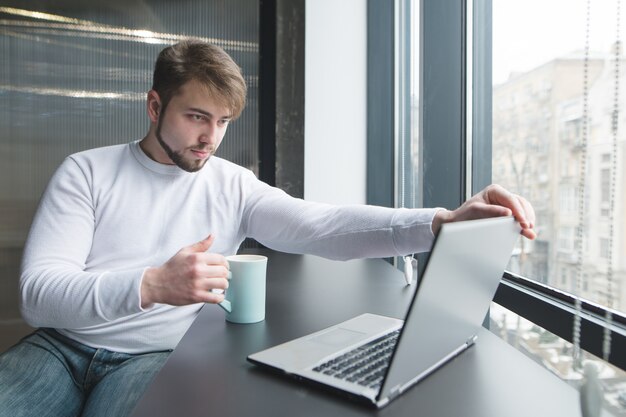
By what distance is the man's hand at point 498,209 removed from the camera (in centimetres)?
69

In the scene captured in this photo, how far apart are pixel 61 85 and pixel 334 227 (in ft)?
5.02

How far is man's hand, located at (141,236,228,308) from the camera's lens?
0.71m

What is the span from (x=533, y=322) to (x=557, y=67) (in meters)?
0.50

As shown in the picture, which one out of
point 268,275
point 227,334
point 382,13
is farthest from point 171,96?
point 382,13

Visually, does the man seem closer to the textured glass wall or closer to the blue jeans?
the blue jeans

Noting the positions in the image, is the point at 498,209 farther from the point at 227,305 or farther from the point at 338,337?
the point at 227,305

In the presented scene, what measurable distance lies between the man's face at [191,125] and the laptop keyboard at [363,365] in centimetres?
64

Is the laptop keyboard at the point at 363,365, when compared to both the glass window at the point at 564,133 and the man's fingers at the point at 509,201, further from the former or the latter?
the glass window at the point at 564,133

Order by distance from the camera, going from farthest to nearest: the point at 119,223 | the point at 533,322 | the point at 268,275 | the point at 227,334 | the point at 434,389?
the point at 268,275 < the point at 119,223 < the point at 533,322 < the point at 227,334 < the point at 434,389

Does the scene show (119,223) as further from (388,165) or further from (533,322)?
(388,165)

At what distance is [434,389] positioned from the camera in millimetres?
574

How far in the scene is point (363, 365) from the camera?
0.61m

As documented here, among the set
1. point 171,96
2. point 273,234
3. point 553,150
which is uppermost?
point 171,96

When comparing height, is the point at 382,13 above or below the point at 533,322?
above
